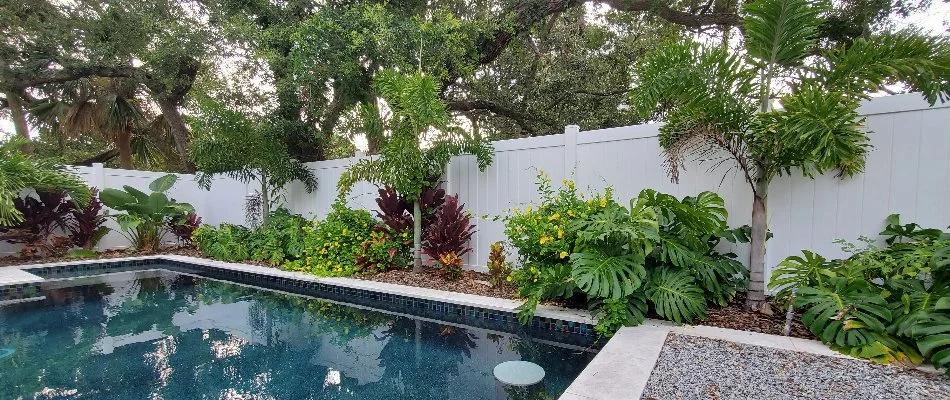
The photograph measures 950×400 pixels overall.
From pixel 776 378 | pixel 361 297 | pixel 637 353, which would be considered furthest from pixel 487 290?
pixel 776 378

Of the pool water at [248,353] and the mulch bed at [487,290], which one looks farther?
the mulch bed at [487,290]

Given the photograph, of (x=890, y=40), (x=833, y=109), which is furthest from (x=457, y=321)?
(x=890, y=40)

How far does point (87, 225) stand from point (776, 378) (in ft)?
32.6

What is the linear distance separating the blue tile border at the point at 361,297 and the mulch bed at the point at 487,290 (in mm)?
325

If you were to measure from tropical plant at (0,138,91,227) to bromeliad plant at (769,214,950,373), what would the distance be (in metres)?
8.83

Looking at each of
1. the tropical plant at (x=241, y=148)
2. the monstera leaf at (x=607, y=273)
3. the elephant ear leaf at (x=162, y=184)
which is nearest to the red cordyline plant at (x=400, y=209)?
the tropical plant at (x=241, y=148)

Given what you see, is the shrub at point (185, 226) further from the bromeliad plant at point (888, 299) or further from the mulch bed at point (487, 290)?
the bromeliad plant at point (888, 299)

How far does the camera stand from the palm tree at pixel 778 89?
2.76m

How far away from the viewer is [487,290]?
4699mm

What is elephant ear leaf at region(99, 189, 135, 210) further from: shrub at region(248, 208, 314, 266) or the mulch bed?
shrub at region(248, 208, 314, 266)

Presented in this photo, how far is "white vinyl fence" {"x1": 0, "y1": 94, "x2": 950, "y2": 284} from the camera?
311 centimetres

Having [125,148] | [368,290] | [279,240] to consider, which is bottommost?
[368,290]

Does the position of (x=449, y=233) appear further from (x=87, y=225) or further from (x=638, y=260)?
(x=87, y=225)

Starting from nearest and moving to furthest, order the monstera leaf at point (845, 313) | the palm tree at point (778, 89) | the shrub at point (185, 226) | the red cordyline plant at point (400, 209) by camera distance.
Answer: the monstera leaf at point (845, 313) → the palm tree at point (778, 89) → the red cordyline plant at point (400, 209) → the shrub at point (185, 226)
